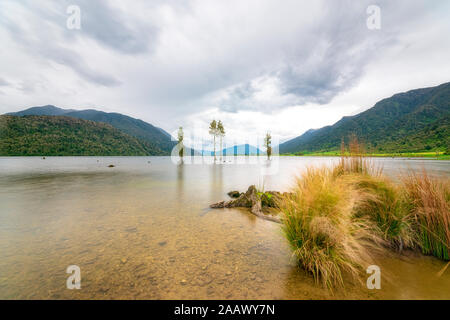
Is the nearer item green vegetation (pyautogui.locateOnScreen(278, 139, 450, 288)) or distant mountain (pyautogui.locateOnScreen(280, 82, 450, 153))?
green vegetation (pyautogui.locateOnScreen(278, 139, 450, 288))

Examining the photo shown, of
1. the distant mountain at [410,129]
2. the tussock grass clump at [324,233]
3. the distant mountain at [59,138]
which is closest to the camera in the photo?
the tussock grass clump at [324,233]

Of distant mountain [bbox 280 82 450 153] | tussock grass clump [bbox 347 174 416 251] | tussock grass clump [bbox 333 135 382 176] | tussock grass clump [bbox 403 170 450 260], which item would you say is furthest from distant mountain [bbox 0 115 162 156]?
tussock grass clump [bbox 403 170 450 260]

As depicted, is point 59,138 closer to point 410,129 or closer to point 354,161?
point 354,161

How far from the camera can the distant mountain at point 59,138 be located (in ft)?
390

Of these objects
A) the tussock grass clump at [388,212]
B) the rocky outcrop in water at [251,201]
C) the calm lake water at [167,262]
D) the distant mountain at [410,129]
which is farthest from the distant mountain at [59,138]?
the tussock grass clump at [388,212]

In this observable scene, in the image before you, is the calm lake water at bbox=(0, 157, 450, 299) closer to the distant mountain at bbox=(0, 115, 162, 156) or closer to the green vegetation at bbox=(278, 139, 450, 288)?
the green vegetation at bbox=(278, 139, 450, 288)

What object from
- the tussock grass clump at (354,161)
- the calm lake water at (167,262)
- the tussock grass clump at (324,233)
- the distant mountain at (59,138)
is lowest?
the calm lake water at (167,262)

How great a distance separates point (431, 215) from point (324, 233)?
2.96 meters

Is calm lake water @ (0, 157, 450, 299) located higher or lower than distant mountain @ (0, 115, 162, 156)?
lower

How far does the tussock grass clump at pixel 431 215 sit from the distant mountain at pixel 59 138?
175 metres

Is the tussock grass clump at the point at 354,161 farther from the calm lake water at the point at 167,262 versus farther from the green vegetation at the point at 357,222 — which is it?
the calm lake water at the point at 167,262

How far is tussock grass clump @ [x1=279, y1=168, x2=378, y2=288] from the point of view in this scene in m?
3.17

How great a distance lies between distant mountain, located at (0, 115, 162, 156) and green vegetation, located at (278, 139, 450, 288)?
173637mm
